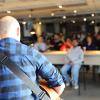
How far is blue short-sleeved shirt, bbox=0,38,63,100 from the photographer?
1.83 meters

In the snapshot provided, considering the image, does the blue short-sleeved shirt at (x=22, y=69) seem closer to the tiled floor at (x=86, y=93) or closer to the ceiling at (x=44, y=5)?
the tiled floor at (x=86, y=93)

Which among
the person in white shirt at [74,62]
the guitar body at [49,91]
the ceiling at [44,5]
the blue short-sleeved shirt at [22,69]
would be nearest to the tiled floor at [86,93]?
the person in white shirt at [74,62]

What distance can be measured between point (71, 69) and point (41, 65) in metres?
6.20

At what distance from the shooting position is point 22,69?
1849 millimetres

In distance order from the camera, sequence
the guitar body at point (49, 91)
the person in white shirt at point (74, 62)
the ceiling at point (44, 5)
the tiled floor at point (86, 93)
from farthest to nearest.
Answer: the ceiling at point (44, 5) → the person in white shirt at point (74, 62) → the tiled floor at point (86, 93) → the guitar body at point (49, 91)

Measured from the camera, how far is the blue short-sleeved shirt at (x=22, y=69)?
1833mm

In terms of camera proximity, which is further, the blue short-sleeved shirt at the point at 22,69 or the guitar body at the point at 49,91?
the guitar body at the point at 49,91

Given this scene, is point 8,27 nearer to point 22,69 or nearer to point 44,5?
point 22,69

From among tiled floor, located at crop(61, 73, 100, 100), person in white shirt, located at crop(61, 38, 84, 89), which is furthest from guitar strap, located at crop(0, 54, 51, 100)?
person in white shirt, located at crop(61, 38, 84, 89)

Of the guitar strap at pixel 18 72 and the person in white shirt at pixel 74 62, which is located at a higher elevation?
the guitar strap at pixel 18 72

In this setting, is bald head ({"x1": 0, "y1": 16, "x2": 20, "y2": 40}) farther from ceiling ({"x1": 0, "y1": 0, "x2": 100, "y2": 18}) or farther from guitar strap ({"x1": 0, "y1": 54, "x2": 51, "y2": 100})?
ceiling ({"x1": 0, "y1": 0, "x2": 100, "y2": 18})

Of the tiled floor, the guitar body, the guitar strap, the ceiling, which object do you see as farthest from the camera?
the ceiling

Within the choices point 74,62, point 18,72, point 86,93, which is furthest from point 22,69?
point 74,62

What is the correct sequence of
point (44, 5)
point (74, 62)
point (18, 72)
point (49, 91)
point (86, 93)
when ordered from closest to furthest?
point (18, 72) < point (49, 91) < point (86, 93) < point (74, 62) < point (44, 5)
